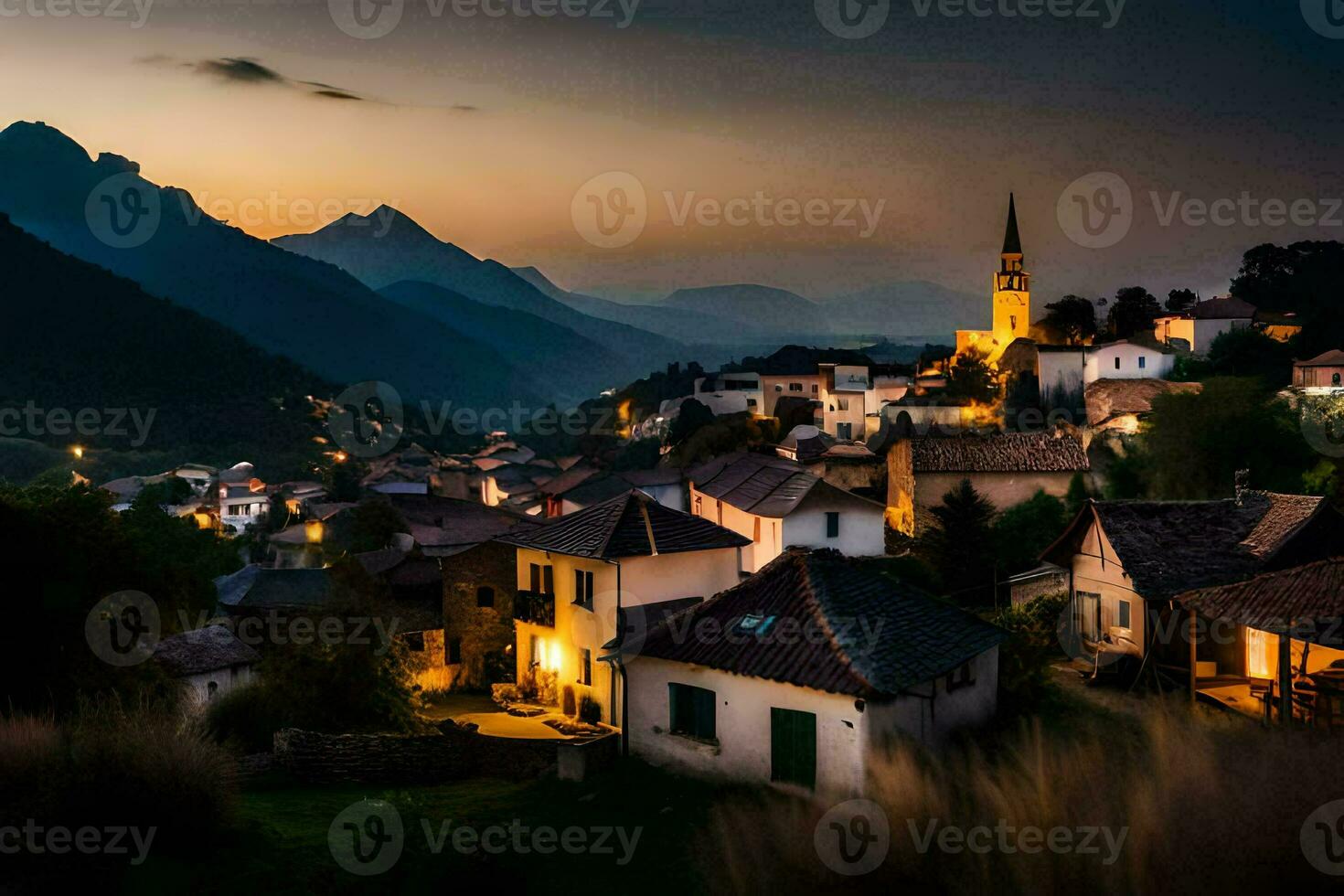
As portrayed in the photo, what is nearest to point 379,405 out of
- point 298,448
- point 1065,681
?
point 298,448

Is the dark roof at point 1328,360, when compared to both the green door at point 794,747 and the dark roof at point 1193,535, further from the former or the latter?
the green door at point 794,747

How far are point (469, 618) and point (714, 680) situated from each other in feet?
39.0

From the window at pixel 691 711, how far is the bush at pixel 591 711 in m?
4.72

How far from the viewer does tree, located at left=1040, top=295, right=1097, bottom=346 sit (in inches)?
2499

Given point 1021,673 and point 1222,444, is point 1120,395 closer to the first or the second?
point 1222,444

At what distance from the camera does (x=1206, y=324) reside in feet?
179

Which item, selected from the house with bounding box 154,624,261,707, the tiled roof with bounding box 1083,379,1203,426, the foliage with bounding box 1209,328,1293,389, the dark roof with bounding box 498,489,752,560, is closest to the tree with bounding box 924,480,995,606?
the dark roof with bounding box 498,489,752,560

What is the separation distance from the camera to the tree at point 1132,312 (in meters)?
62.9

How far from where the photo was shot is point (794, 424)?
63094mm

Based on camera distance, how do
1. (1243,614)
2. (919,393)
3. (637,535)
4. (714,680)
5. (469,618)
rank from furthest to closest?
(919,393) → (469,618) → (637,535) → (714,680) → (1243,614)

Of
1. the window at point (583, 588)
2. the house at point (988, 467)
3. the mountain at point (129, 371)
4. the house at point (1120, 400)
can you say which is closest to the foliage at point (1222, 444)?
the house at point (988, 467)

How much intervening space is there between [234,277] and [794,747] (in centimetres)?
17487

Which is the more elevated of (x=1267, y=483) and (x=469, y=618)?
(x=1267, y=483)

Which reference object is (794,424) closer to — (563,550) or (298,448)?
(563,550)
